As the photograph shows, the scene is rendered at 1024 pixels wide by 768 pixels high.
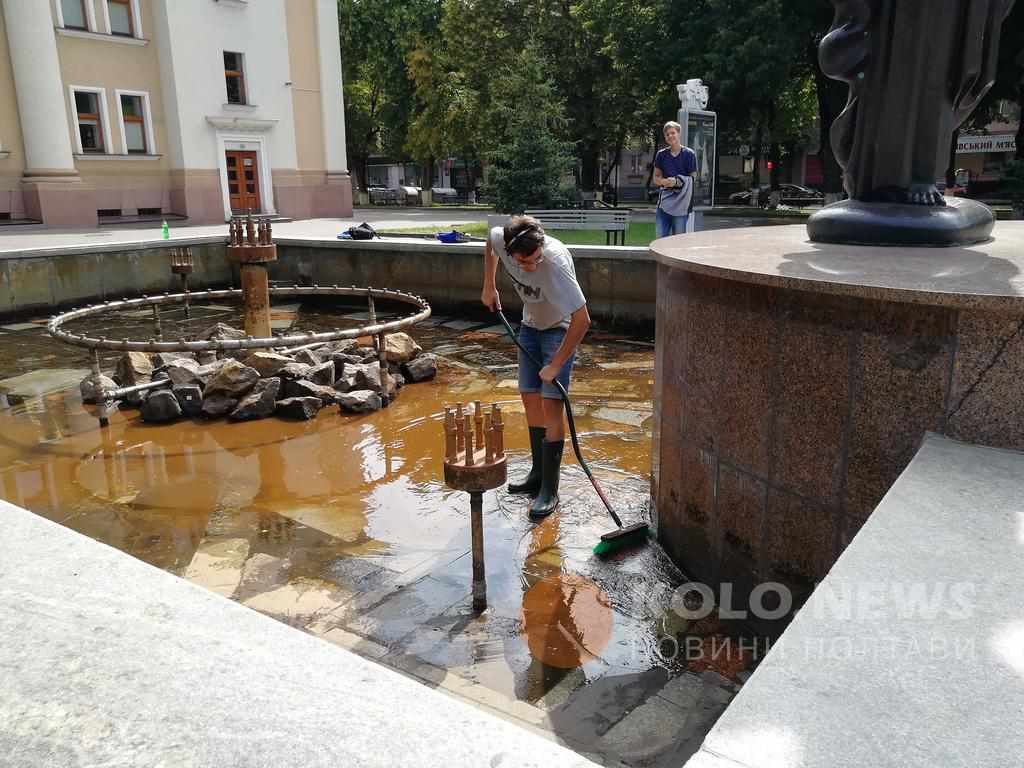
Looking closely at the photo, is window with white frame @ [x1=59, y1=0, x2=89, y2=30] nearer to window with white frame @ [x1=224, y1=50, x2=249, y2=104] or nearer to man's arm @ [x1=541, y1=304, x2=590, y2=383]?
window with white frame @ [x1=224, y1=50, x2=249, y2=104]

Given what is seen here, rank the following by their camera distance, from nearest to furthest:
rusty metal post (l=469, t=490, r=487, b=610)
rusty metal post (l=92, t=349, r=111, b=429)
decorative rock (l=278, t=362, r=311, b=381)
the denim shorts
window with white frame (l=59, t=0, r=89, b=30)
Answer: rusty metal post (l=469, t=490, r=487, b=610) → the denim shorts → rusty metal post (l=92, t=349, r=111, b=429) → decorative rock (l=278, t=362, r=311, b=381) → window with white frame (l=59, t=0, r=89, b=30)

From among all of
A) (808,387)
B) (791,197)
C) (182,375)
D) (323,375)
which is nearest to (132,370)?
(182,375)

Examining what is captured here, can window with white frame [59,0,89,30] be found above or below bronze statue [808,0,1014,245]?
above

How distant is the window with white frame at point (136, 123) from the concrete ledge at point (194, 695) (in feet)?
77.5

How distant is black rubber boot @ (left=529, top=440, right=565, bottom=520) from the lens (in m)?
4.66

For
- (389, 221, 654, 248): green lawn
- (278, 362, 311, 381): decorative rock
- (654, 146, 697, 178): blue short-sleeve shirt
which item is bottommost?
(278, 362, 311, 381): decorative rock

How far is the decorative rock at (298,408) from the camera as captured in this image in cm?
679

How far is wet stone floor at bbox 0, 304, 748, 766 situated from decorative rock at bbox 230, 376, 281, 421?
0.11 meters

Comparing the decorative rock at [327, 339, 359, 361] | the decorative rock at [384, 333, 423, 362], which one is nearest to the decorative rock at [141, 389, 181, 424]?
the decorative rock at [327, 339, 359, 361]

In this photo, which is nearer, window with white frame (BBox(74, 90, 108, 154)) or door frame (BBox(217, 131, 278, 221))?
window with white frame (BBox(74, 90, 108, 154))

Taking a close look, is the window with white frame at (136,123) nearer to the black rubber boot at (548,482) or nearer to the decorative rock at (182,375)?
the decorative rock at (182,375)

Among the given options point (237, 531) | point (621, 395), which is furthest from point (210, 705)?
point (621, 395)

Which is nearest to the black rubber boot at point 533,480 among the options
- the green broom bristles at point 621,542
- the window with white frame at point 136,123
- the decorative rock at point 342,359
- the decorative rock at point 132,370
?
the green broom bristles at point 621,542

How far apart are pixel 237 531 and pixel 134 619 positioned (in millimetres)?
2909
